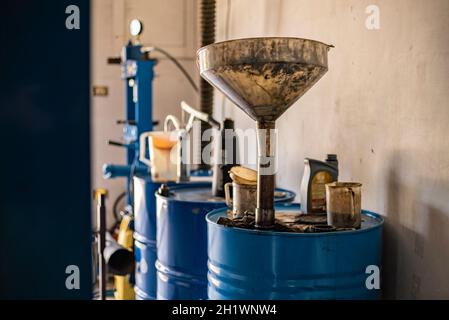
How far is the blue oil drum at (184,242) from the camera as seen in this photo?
1.93 metres

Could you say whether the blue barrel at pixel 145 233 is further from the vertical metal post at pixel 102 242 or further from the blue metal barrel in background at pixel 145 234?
the vertical metal post at pixel 102 242

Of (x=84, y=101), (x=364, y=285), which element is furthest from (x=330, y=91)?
(x=84, y=101)

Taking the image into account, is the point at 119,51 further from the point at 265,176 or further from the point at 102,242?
the point at 265,176

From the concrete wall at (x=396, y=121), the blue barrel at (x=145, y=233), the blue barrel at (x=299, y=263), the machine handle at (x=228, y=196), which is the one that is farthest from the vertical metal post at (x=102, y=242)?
the blue barrel at (x=299, y=263)

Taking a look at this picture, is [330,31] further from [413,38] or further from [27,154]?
[27,154]

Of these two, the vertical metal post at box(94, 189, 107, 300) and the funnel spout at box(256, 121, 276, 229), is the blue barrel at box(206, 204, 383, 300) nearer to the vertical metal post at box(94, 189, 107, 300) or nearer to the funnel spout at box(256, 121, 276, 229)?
the funnel spout at box(256, 121, 276, 229)

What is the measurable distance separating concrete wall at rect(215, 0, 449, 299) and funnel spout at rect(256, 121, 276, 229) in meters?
0.35

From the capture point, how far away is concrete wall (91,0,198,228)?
4.95 meters

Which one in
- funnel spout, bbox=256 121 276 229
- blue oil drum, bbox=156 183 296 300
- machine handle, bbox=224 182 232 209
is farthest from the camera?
blue oil drum, bbox=156 183 296 300

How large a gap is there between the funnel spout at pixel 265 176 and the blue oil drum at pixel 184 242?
0.48 meters

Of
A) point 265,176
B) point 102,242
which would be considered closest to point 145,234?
point 102,242

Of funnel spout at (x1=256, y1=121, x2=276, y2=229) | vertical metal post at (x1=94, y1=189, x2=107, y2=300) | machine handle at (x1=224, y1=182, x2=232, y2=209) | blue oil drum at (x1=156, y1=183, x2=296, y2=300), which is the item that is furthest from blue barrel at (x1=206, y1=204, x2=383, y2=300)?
vertical metal post at (x1=94, y1=189, x2=107, y2=300)

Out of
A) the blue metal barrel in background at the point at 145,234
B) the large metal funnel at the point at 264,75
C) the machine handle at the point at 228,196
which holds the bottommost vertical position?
the blue metal barrel in background at the point at 145,234

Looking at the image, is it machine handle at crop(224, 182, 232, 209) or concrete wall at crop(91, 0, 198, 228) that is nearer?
machine handle at crop(224, 182, 232, 209)
